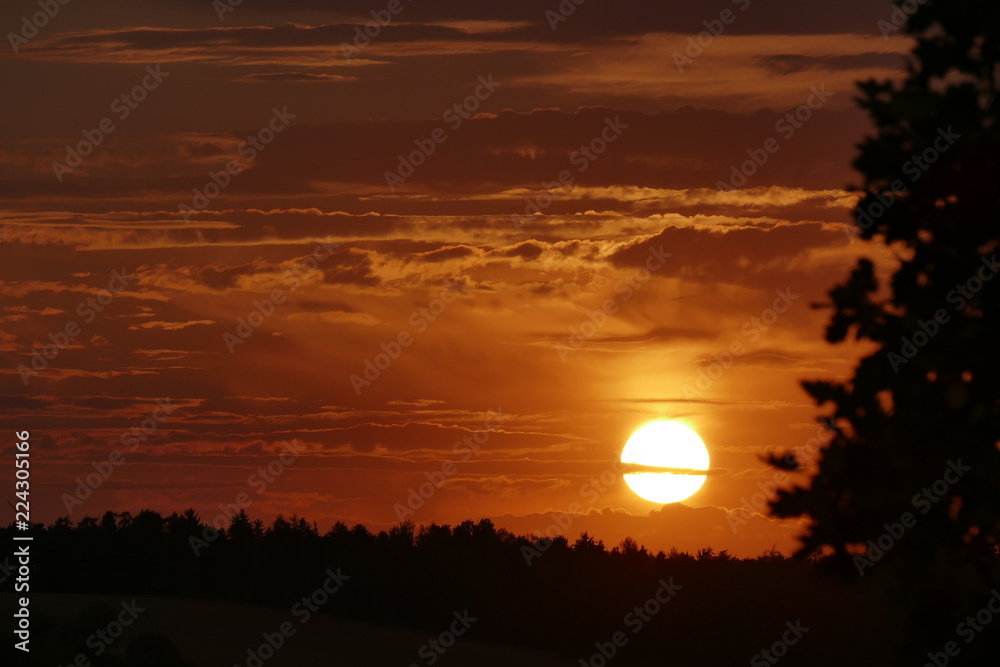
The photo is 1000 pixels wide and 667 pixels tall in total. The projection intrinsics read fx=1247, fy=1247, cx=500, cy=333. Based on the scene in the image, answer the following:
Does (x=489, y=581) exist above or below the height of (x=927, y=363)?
above

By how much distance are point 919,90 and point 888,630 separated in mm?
26145

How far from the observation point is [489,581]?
48.0 m

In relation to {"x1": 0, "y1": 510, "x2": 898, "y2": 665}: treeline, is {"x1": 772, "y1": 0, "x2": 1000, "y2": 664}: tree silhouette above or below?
below

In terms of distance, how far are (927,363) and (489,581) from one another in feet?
117

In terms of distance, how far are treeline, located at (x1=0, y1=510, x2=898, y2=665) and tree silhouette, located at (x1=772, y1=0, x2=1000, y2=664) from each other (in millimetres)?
14678

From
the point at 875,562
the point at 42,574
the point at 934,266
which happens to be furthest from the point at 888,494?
the point at 42,574

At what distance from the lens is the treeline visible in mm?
39719

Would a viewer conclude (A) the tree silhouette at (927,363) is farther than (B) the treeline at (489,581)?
No

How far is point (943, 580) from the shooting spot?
13680 mm

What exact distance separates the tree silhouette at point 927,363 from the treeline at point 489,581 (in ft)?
48.2

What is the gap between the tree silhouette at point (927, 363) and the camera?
45.4ft

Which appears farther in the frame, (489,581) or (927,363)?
(489,581)

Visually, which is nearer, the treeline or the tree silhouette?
the tree silhouette

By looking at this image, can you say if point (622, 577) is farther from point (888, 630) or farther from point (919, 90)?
point (919, 90)
